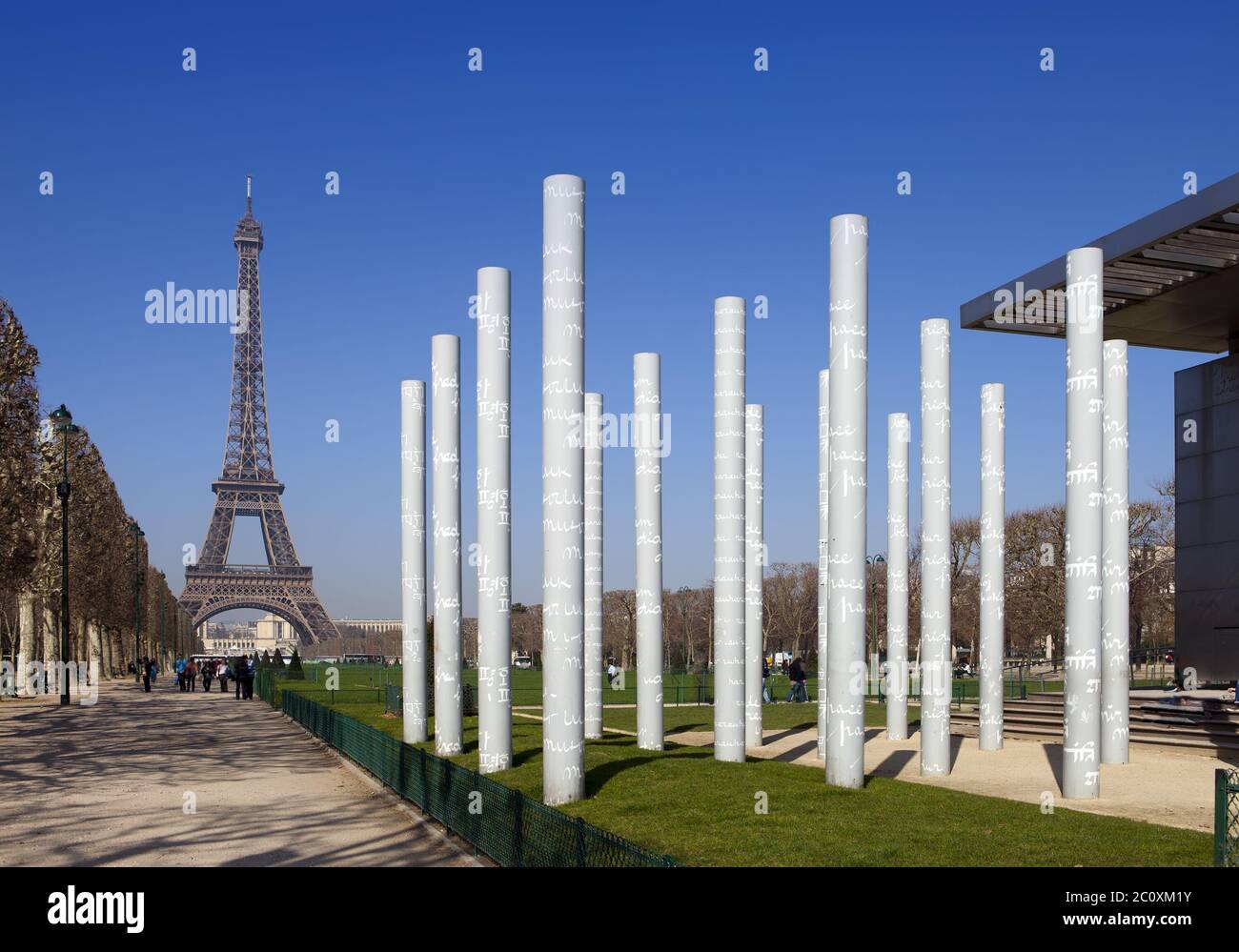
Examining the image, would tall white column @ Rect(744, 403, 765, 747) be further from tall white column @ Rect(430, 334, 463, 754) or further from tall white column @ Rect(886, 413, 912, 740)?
tall white column @ Rect(430, 334, 463, 754)

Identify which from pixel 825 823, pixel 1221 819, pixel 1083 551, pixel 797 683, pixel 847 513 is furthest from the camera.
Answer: pixel 797 683

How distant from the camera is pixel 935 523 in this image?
1980 centimetres

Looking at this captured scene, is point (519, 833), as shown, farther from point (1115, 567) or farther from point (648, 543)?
point (1115, 567)

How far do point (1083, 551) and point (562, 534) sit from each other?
21.7 ft

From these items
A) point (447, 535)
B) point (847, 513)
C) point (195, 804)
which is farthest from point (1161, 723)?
point (195, 804)

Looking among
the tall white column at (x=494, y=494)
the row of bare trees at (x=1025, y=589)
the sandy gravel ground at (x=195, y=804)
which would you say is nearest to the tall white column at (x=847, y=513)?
the tall white column at (x=494, y=494)

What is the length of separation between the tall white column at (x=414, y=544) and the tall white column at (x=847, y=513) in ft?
33.2

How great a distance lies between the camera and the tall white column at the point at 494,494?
17625 millimetres

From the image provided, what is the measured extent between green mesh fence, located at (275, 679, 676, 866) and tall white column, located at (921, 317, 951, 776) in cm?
803

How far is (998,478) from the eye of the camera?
77.1 feet

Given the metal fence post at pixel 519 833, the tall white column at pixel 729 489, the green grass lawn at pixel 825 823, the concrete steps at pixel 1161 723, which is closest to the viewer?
the metal fence post at pixel 519 833

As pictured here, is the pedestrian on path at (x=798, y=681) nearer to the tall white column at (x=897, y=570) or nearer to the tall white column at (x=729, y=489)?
the tall white column at (x=897, y=570)

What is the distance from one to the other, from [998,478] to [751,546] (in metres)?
4.85
